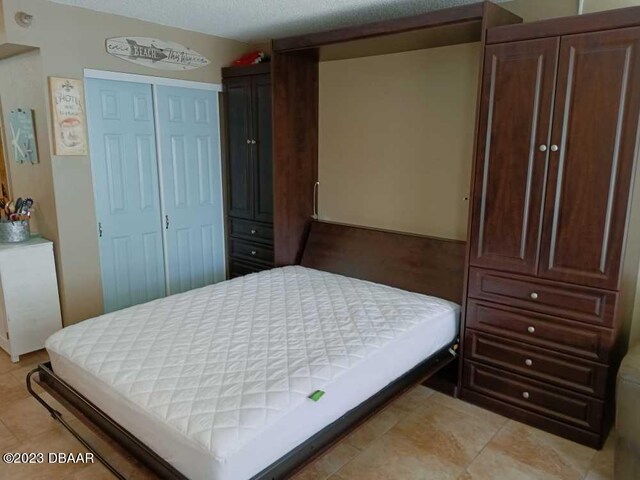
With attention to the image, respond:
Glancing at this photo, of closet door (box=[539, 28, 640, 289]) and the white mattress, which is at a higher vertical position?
closet door (box=[539, 28, 640, 289])

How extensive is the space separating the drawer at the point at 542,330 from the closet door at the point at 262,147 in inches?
75.1

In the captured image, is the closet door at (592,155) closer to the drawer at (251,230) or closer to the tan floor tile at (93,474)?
the drawer at (251,230)

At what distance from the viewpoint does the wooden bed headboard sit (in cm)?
296

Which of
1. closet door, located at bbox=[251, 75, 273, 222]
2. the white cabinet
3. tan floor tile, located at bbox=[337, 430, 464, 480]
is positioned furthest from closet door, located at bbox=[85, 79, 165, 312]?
tan floor tile, located at bbox=[337, 430, 464, 480]

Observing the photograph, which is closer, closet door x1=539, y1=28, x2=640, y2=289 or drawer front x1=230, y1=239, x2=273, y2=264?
closet door x1=539, y1=28, x2=640, y2=289

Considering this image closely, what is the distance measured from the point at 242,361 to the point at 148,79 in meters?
2.54

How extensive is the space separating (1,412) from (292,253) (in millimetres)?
2182

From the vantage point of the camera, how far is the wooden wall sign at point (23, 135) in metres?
3.20

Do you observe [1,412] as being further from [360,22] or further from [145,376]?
Result: [360,22]

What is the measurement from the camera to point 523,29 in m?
2.30

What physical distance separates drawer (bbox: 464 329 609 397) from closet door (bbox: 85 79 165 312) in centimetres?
257

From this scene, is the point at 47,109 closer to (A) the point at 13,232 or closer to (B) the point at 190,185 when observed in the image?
(A) the point at 13,232

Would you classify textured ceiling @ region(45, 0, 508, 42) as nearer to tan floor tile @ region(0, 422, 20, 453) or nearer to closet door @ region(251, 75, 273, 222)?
closet door @ region(251, 75, 273, 222)

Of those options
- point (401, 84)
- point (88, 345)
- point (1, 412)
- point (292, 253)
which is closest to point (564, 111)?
point (401, 84)
